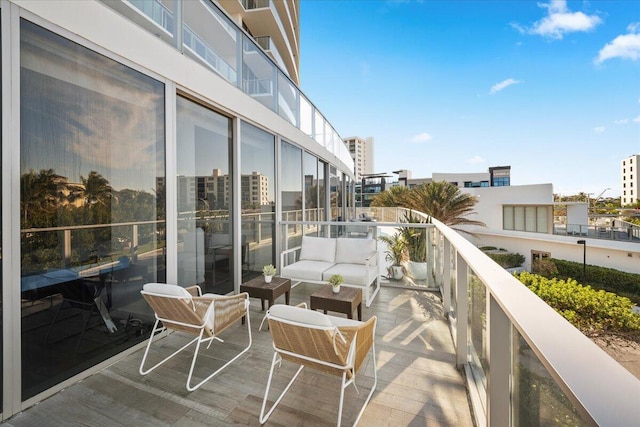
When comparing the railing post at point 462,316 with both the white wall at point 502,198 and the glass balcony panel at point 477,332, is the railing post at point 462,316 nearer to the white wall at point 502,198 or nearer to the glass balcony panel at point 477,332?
the glass balcony panel at point 477,332

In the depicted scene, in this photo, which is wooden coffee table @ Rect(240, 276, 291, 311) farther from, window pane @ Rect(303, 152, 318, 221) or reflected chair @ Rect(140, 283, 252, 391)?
window pane @ Rect(303, 152, 318, 221)

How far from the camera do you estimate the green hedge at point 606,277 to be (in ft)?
52.7

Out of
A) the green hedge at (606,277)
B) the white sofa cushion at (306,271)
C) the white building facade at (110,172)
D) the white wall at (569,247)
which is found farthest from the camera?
the white wall at (569,247)

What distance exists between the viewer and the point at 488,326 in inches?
61.4

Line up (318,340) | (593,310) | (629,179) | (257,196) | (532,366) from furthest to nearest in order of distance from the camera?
(629,179), (593,310), (257,196), (318,340), (532,366)

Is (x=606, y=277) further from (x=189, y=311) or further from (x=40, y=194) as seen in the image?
(x=40, y=194)

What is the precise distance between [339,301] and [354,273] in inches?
40.8

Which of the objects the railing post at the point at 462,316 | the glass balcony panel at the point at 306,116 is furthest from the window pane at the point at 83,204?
the glass balcony panel at the point at 306,116

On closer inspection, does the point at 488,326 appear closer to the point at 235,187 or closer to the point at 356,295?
the point at 356,295

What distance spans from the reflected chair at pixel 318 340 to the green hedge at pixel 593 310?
586 cm

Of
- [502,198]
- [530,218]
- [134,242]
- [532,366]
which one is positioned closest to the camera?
[532,366]

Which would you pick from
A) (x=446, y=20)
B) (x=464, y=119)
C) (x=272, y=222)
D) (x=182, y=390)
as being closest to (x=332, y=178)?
(x=272, y=222)

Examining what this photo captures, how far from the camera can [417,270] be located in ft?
16.9

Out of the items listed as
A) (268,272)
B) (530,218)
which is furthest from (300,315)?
(530,218)
